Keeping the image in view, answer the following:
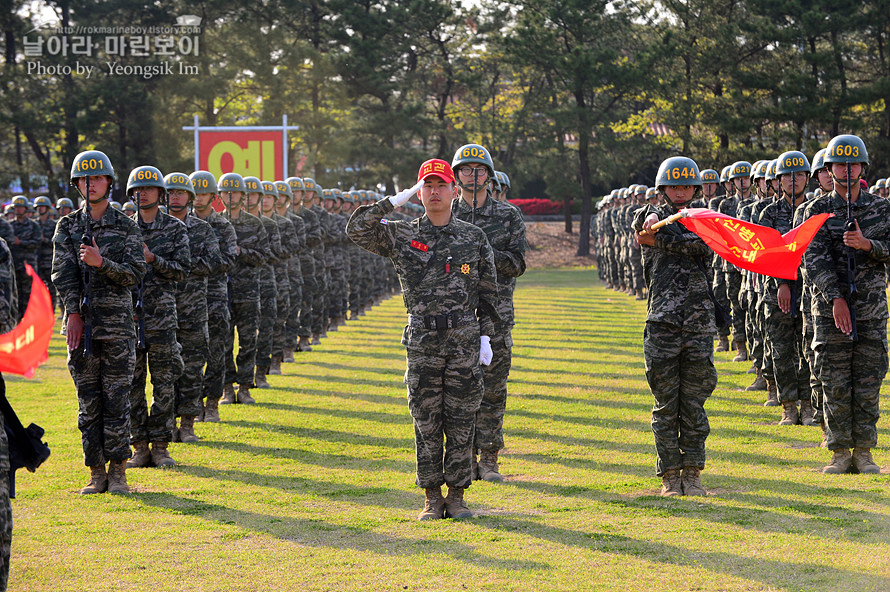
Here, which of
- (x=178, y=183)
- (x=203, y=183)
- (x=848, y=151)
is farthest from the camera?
(x=203, y=183)

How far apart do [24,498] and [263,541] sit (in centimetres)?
254

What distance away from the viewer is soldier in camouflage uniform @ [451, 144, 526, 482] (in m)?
9.01

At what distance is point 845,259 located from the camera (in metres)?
8.87

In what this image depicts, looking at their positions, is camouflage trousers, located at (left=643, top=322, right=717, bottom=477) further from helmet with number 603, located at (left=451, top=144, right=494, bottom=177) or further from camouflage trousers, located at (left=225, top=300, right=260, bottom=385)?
camouflage trousers, located at (left=225, top=300, right=260, bottom=385)

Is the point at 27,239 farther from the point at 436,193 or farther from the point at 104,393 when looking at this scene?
the point at 436,193

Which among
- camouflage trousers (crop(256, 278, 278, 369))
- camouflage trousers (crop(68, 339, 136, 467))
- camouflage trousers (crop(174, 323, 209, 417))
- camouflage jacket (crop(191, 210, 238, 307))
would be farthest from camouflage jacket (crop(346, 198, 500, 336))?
camouflage trousers (crop(256, 278, 278, 369))

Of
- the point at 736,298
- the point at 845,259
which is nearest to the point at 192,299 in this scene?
the point at 845,259

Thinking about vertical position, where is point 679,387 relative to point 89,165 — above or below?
below

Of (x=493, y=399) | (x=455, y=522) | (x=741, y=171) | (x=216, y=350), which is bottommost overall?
(x=455, y=522)

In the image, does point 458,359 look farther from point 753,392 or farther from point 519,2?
point 519,2

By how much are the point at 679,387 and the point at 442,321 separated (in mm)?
2034

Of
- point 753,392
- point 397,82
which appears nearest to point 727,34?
point 397,82

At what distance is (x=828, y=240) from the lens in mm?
8922

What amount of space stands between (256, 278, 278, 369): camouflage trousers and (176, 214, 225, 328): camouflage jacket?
9.53 feet
